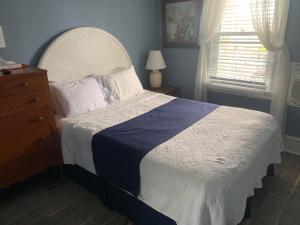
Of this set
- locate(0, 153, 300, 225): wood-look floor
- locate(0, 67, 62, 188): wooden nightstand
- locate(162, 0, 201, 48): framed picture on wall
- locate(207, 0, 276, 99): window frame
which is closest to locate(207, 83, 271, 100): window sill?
locate(207, 0, 276, 99): window frame

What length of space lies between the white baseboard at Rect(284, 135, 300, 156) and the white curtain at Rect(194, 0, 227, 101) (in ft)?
3.69

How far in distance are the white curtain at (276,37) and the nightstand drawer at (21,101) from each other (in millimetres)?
2326

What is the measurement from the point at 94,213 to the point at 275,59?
244 centimetres

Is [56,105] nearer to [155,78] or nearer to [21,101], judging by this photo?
[21,101]

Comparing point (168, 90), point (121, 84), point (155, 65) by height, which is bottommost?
point (168, 90)

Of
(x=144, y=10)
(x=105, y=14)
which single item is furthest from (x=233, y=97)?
(x=105, y=14)

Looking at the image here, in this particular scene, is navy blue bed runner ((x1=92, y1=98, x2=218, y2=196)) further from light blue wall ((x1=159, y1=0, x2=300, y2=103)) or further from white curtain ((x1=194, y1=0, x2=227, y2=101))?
light blue wall ((x1=159, y1=0, x2=300, y2=103))

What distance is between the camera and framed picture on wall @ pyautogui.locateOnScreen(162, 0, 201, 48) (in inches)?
130

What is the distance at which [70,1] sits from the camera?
8.77 ft

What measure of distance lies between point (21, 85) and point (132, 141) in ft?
3.22

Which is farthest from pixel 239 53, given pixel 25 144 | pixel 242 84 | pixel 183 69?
pixel 25 144

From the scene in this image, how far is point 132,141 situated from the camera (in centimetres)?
186

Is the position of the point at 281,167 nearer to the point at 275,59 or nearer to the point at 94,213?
the point at 275,59

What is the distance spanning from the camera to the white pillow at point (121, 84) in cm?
284
